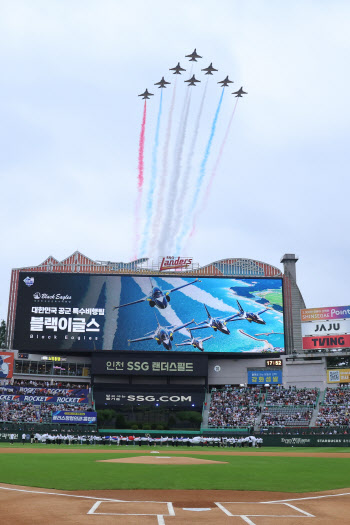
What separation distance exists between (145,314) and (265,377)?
22252 mm

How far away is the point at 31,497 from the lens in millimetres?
20125

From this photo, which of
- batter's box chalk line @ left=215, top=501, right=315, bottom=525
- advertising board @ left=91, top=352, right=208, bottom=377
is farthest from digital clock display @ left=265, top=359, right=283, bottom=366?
batter's box chalk line @ left=215, top=501, right=315, bottom=525

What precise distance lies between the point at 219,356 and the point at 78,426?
30467 millimetres

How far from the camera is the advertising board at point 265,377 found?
91375mm

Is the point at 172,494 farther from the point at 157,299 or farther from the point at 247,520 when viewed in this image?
the point at 157,299

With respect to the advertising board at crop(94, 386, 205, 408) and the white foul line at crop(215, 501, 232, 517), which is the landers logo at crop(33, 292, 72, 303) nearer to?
the advertising board at crop(94, 386, 205, 408)

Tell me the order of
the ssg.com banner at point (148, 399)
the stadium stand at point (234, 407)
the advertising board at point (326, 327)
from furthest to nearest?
the ssg.com banner at point (148, 399) → the advertising board at point (326, 327) → the stadium stand at point (234, 407)

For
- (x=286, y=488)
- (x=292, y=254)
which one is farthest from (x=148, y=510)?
(x=292, y=254)

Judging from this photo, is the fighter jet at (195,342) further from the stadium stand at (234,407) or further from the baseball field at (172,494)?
the baseball field at (172,494)

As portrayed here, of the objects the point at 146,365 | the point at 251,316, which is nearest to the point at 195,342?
the point at 146,365

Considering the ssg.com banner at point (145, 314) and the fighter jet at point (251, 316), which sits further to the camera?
the fighter jet at point (251, 316)

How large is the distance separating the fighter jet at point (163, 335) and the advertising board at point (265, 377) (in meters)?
14.0

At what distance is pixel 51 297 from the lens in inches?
3627

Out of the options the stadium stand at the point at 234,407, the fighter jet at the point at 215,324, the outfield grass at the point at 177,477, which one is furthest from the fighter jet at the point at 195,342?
the outfield grass at the point at 177,477
